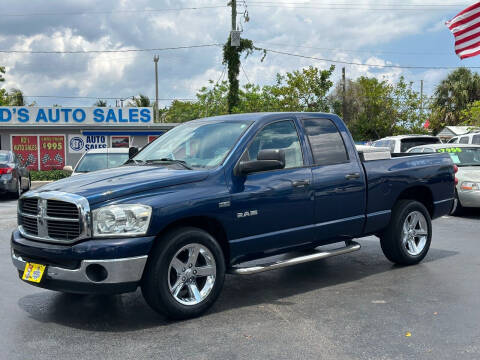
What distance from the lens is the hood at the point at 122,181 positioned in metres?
5.02

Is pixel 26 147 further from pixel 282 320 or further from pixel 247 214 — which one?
pixel 282 320

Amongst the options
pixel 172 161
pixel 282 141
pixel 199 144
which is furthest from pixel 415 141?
A: pixel 172 161

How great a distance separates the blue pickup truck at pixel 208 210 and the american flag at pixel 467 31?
9.25 m

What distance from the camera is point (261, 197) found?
19.1 feet

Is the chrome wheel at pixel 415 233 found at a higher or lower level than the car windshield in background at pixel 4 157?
lower

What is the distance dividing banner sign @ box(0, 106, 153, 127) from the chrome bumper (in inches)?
1044

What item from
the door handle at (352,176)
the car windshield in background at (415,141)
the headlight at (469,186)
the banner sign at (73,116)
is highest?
the banner sign at (73,116)

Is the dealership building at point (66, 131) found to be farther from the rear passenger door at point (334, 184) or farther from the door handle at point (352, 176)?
the door handle at point (352, 176)

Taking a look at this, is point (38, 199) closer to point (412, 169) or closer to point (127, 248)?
point (127, 248)

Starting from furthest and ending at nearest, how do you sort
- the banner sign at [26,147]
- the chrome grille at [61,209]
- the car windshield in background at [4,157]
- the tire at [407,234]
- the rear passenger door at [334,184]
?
the banner sign at [26,147], the car windshield in background at [4,157], the tire at [407,234], the rear passenger door at [334,184], the chrome grille at [61,209]

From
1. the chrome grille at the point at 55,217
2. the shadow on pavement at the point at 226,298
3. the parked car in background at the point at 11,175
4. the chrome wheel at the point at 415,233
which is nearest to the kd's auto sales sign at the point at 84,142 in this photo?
the parked car in background at the point at 11,175

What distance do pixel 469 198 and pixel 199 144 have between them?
774 cm

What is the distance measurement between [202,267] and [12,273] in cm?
306

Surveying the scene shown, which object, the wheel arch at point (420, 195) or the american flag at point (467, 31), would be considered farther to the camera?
the american flag at point (467, 31)
